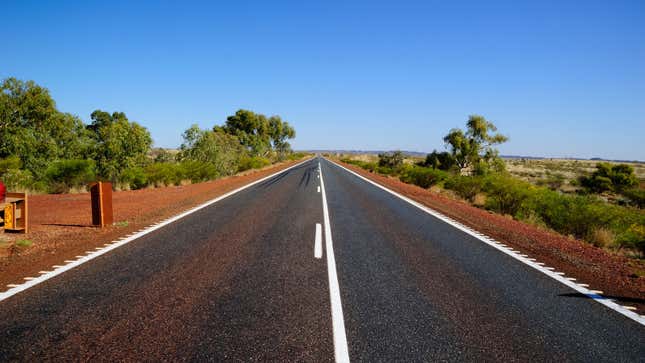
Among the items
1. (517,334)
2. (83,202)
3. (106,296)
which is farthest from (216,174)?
(517,334)

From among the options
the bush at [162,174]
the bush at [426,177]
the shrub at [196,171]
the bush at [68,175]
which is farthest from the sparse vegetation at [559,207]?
the bush at [68,175]

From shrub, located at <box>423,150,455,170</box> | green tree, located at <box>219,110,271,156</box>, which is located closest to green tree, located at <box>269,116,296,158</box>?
green tree, located at <box>219,110,271,156</box>

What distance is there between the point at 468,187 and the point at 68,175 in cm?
2051

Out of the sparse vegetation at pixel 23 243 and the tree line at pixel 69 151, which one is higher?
the tree line at pixel 69 151

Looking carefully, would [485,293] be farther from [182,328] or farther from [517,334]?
[182,328]

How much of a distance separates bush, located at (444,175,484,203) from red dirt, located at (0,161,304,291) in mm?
13651

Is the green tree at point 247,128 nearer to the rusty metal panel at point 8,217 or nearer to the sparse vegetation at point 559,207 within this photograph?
the sparse vegetation at point 559,207

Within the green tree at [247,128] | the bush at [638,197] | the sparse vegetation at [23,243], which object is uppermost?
the green tree at [247,128]

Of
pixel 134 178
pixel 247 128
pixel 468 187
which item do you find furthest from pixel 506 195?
pixel 247 128

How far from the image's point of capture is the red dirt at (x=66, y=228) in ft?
16.7

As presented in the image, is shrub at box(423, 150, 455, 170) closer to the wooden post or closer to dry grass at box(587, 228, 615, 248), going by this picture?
dry grass at box(587, 228, 615, 248)

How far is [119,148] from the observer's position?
69.3 feet

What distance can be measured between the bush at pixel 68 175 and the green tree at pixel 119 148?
3348 millimetres

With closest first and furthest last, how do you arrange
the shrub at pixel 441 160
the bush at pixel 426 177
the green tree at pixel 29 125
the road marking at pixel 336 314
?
the road marking at pixel 336 314 → the green tree at pixel 29 125 → the bush at pixel 426 177 → the shrub at pixel 441 160
